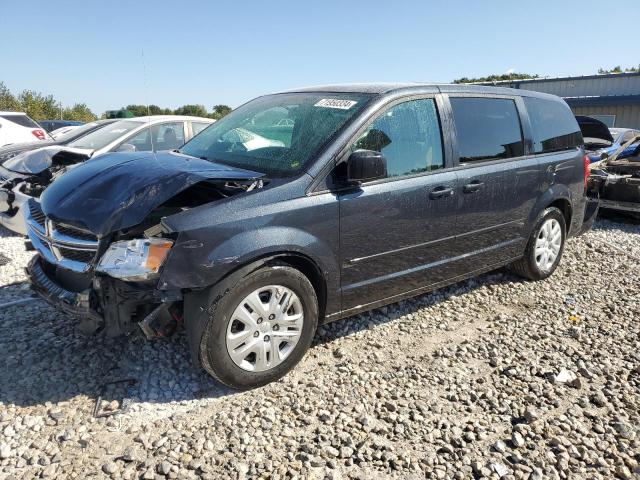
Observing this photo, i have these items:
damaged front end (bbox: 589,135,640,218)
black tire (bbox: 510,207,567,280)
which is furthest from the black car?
damaged front end (bbox: 589,135,640,218)

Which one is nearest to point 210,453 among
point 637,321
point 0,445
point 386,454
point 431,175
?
point 386,454

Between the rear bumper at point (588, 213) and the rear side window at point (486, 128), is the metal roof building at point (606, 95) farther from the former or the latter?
the rear side window at point (486, 128)

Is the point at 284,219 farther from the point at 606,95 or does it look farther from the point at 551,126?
the point at 606,95

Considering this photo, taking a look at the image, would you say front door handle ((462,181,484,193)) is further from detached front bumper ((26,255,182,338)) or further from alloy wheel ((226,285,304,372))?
detached front bumper ((26,255,182,338))

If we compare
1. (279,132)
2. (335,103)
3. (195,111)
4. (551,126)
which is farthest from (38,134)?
(195,111)

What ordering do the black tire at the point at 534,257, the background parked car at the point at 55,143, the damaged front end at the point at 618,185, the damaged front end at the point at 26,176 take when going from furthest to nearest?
the damaged front end at the point at 618,185 → the background parked car at the point at 55,143 → the damaged front end at the point at 26,176 → the black tire at the point at 534,257

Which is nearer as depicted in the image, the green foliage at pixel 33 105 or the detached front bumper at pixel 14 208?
the detached front bumper at pixel 14 208

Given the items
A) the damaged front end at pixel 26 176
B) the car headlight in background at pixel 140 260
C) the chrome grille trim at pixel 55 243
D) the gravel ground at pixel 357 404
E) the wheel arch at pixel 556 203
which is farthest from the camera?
the damaged front end at pixel 26 176

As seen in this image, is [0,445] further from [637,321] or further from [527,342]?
[637,321]

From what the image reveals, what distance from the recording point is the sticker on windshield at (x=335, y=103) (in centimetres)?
356

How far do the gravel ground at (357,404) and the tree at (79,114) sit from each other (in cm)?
3852

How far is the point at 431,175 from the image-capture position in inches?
149

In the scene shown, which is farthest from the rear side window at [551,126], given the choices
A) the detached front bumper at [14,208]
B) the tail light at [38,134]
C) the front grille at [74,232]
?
the tail light at [38,134]

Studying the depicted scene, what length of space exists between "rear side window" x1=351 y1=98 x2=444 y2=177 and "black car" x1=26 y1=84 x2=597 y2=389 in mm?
12
